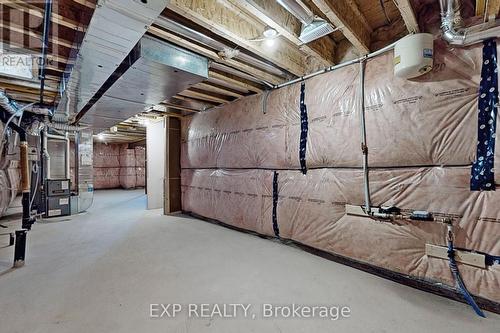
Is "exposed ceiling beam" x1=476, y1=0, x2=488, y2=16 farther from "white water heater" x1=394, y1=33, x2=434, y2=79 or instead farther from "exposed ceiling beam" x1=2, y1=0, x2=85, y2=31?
"exposed ceiling beam" x1=2, y1=0, x2=85, y2=31

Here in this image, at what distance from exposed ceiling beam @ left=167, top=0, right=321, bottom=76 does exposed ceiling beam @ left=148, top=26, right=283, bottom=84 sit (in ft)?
1.11

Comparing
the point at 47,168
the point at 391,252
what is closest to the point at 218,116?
the point at 391,252

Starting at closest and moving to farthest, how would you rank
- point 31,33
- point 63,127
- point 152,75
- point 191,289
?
point 191,289 < point 31,33 < point 152,75 < point 63,127

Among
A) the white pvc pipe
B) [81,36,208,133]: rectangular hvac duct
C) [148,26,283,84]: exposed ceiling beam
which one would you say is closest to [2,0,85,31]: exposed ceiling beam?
[81,36,208,133]: rectangular hvac duct

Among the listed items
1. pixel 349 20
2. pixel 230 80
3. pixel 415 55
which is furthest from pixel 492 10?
pixel 230 80

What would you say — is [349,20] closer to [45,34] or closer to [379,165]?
[379,165]

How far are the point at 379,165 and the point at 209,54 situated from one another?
206 cm

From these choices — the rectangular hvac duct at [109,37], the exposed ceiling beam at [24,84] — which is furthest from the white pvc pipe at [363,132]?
the exposed ceiling beam at [24,84]

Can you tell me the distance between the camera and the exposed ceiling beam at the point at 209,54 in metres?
2.05

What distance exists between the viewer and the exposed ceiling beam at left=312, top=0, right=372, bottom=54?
5.65ft

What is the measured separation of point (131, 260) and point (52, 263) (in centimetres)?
82

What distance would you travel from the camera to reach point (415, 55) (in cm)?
186

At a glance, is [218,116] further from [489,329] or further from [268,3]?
[489,329]

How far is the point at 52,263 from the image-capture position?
97.4 inches
